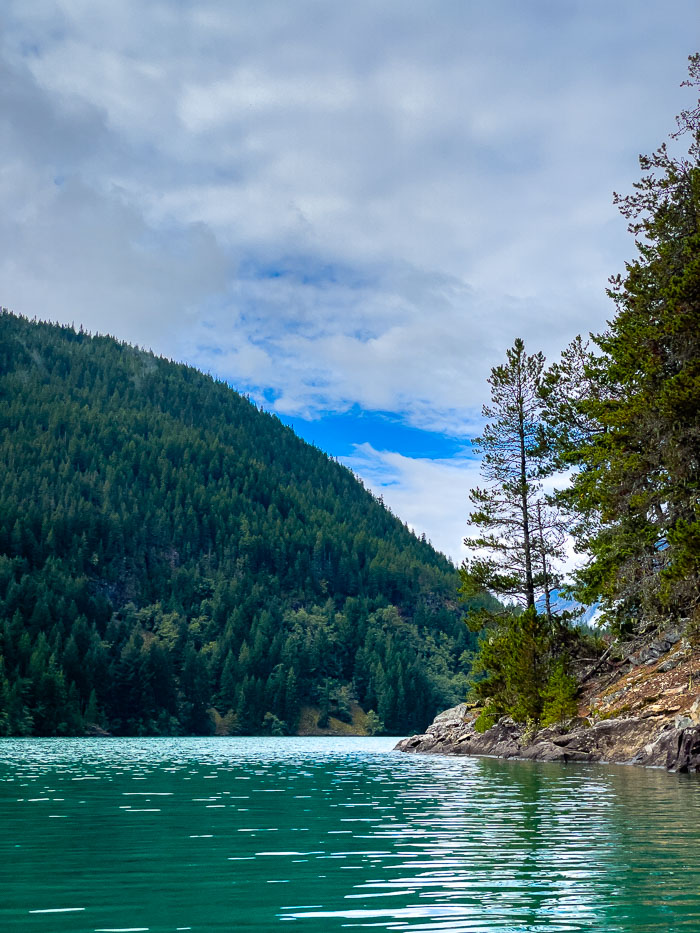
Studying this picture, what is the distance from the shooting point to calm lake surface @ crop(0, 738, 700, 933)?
8.37 metres

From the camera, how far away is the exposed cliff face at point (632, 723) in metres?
30.2

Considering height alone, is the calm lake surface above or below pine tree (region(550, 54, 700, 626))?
below

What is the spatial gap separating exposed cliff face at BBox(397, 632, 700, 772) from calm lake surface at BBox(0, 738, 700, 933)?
25.7 feet

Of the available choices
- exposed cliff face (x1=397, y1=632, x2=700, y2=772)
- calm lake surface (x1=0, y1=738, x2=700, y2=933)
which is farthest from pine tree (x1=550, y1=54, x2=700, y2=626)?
calm lake surface (x1=0, y1=738, x2=700, y2=933)

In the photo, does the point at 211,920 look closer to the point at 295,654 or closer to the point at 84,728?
the point at 84,728

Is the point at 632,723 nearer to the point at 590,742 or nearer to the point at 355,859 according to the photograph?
the point at 590,742

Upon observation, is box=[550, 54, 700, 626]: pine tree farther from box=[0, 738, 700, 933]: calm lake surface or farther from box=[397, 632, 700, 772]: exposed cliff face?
box=[0, 738, 700, 933]: calm lake surface

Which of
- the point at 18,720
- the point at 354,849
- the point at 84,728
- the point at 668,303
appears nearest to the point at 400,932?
the point at 354,849

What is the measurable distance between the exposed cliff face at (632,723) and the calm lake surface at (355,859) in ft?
25.7

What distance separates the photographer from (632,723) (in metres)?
34.8

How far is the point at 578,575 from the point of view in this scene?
42969 mm

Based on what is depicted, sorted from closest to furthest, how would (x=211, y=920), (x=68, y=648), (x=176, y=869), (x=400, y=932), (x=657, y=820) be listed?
(x=400, y=932) → (x=211, y=920) → (x=176, y=869) → (x=657, y=820) → (x=68, y=648)

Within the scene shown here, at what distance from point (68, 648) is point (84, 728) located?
654 inches

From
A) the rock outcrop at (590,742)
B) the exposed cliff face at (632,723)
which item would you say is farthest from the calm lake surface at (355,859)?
the exposed cliff face at (632,723)
